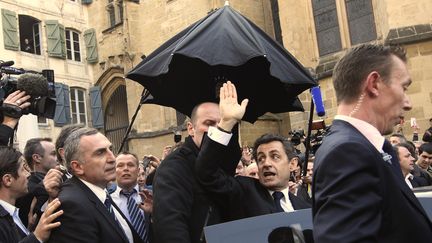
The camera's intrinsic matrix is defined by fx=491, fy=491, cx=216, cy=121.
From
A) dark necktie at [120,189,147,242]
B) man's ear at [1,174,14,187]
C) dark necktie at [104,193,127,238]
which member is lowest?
dark necktie at [120,189,147,242]

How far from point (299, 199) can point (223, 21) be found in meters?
1.46

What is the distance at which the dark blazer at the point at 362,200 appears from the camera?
1.63m

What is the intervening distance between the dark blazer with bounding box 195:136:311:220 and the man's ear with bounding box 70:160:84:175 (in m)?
0.83

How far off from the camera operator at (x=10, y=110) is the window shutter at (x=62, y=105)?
1748cm

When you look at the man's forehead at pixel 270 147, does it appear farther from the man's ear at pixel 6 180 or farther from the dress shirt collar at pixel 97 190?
the man's ear at pixel 6 180

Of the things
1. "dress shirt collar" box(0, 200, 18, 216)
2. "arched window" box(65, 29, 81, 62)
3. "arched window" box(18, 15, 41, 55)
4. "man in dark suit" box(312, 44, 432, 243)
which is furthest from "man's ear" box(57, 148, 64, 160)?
"arched window" box(65, 29, 81, 62)

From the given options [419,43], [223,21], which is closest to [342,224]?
[223,21]

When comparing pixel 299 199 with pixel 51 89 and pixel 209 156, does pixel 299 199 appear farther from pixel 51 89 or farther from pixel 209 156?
pixel 51 89

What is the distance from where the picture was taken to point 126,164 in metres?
5.47

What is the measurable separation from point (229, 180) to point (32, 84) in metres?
1.76

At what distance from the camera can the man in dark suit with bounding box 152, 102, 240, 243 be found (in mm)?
2721

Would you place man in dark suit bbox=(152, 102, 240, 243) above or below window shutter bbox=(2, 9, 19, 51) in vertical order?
below

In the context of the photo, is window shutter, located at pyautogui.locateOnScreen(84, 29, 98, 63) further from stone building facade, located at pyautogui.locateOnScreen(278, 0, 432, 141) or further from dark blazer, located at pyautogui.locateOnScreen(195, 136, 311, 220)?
dark blazer, located at pyautogui.locateOnScreen(195, 136, 311, 220)

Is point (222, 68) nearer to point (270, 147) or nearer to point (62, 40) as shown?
point (270, 147)
